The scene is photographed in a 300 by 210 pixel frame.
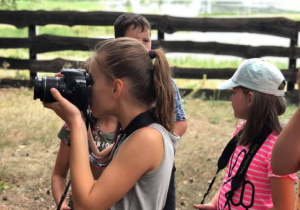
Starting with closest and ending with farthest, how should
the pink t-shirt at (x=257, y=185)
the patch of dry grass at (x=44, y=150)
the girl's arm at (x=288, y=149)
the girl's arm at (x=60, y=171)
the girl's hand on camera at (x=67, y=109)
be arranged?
the girl's arm at (x=288, y=149) → the girl's hand on camera at (x=67, y=109) → the pink t-shirt at (x=257, y=185) → the girl's arm at (x=60, y=171) → the patch of dry grass at (x=44, y=150)

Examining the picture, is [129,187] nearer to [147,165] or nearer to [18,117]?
[147,165]

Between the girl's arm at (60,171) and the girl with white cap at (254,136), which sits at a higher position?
the girl with white cap at (254,136)

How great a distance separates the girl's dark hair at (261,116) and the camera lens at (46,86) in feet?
2.96

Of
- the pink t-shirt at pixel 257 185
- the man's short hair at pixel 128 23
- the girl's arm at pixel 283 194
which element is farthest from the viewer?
the man's short hair at pixel 128 23

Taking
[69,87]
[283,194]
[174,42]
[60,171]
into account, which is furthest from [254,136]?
[174,42]

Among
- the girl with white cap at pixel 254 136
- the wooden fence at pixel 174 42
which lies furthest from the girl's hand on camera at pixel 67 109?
the wooden fence at pixel 174 42

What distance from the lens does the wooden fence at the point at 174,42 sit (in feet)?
28.3

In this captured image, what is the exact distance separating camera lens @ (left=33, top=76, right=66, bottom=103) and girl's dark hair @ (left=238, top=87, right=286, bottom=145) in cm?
90

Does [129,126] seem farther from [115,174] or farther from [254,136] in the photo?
[254,136]

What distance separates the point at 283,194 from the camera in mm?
2104

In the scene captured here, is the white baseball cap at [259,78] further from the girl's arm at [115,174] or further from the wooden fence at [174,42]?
the wooden fence at [174,42]

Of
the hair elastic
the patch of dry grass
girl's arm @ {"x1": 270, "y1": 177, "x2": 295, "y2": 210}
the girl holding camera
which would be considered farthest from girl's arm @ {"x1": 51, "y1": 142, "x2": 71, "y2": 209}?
the patch of dry grass

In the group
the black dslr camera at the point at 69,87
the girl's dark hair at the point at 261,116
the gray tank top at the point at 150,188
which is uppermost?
the black dslr camera at the point at 69,87

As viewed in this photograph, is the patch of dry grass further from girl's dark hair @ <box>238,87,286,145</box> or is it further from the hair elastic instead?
the hair elastic
